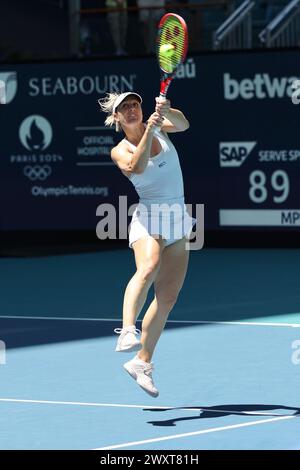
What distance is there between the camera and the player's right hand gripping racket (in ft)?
26.9

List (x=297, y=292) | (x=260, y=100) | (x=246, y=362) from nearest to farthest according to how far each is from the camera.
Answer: (x=246, y=362) < (x=297, y=292) < (x=260, y=100)

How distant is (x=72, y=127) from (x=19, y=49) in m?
6.05

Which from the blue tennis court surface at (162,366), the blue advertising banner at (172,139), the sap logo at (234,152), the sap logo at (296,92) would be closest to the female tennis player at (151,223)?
the blue tennis court surface at (162,366)

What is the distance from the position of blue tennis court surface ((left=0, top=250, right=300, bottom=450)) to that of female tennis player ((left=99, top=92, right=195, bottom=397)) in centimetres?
51

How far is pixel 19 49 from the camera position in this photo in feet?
80.0

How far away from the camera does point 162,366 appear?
32.3 feet

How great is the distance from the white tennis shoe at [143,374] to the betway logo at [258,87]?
32.1 feet

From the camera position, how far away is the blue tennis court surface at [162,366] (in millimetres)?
7551

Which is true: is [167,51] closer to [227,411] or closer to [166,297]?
[166,297]

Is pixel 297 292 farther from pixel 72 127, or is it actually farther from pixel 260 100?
pixel 72 127

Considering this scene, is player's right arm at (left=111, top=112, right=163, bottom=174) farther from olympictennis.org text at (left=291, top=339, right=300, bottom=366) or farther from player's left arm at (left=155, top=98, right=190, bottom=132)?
olympictennis.org text at (left=291, top=339, right=300, bottom=366)

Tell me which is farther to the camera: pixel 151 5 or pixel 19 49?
pixel 19 49
